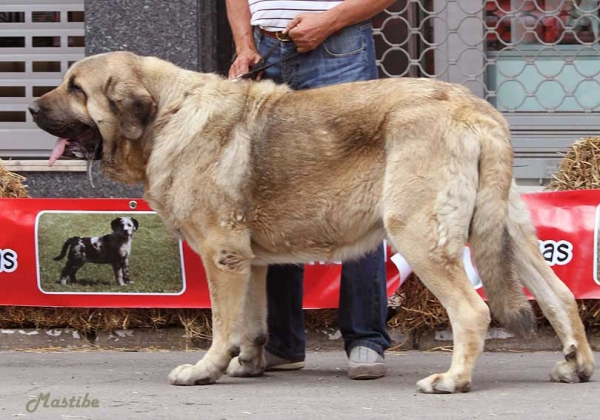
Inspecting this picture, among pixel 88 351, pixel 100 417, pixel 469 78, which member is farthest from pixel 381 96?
pixel 469 78

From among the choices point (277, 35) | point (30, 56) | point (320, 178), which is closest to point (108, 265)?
point (277, 35)

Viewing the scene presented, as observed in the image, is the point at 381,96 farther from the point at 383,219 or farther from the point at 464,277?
the point at 464,277

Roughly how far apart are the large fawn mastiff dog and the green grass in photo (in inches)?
48.8

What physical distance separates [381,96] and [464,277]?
90 cm

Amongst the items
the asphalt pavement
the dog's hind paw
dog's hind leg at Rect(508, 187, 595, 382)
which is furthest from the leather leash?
the dog's hind paw

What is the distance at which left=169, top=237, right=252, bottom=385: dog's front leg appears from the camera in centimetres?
565

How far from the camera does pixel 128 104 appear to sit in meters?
5.70

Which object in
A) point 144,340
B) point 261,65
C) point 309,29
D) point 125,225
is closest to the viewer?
point 309,29

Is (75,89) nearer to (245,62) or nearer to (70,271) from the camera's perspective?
(245,62)

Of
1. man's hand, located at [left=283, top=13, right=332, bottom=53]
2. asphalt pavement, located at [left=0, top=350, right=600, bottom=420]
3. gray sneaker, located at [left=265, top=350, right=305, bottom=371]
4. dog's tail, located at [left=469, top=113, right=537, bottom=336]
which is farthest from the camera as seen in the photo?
gray sneaker, located at [left=265, top=350, right=305, bottom=371]

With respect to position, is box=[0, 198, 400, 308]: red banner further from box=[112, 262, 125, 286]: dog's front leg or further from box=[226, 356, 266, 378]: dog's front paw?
box=[226, 356, 266, 378]: dog's front paw

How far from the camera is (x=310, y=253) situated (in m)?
5.75

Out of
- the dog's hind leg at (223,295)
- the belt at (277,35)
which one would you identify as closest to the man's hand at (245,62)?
the belt at (277,35)

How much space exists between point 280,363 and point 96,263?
55.6 inches
